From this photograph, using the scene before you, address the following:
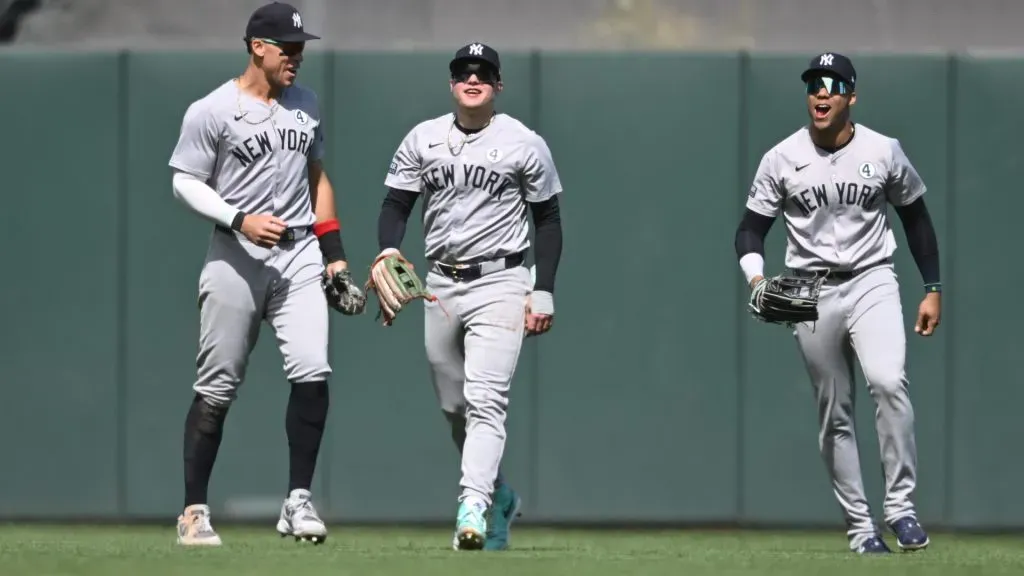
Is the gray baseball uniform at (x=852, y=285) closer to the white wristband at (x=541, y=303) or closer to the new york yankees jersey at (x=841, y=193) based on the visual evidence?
the new york yankees jersey at (x=841, y=193)

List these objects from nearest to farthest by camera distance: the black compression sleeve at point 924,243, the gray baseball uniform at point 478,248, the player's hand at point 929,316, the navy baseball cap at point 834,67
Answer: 1. the gray baseball uniform at point 478,248
2. the navy baseball cap at point 834,67
3. the player's hand at point 929,316
4. the black compression sleeve at point 924,243

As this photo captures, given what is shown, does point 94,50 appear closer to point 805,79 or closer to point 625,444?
point 625,444

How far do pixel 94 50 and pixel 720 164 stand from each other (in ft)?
9.84

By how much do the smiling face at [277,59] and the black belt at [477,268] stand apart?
0.87m

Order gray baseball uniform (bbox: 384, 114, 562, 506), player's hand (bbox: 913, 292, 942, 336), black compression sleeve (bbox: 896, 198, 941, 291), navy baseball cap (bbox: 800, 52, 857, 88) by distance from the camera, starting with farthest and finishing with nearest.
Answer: black compression sleeve (bbox: 896, 198, 941, 291)
player's hand (bbox: 913, 292, 942, 336)
navy baseball cap (bbox: 800, 52, 857, 88)
gray baseball uniform (bbox: 384, 114, 562, 506)

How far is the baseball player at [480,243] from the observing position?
6746 mm

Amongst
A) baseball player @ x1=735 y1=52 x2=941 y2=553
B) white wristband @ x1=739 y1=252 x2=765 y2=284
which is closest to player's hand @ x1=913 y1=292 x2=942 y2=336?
baseball player @ x1=735 y1=52 x2=941 y2=553

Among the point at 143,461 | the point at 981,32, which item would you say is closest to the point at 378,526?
the point at 143,461

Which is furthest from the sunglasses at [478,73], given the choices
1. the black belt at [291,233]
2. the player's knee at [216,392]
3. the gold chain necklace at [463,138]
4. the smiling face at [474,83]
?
the player's knee at [216,392]

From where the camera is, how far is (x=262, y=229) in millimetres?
6355

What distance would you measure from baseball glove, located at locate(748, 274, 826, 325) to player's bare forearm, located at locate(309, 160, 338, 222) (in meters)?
1.56

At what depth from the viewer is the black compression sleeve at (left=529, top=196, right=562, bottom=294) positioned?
6.86 meters

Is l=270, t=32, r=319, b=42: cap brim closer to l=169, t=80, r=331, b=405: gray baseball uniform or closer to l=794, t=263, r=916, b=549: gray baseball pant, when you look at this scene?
l=169, t=80, r=331, b=405: gray baseball uniform

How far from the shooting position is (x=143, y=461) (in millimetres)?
9227
